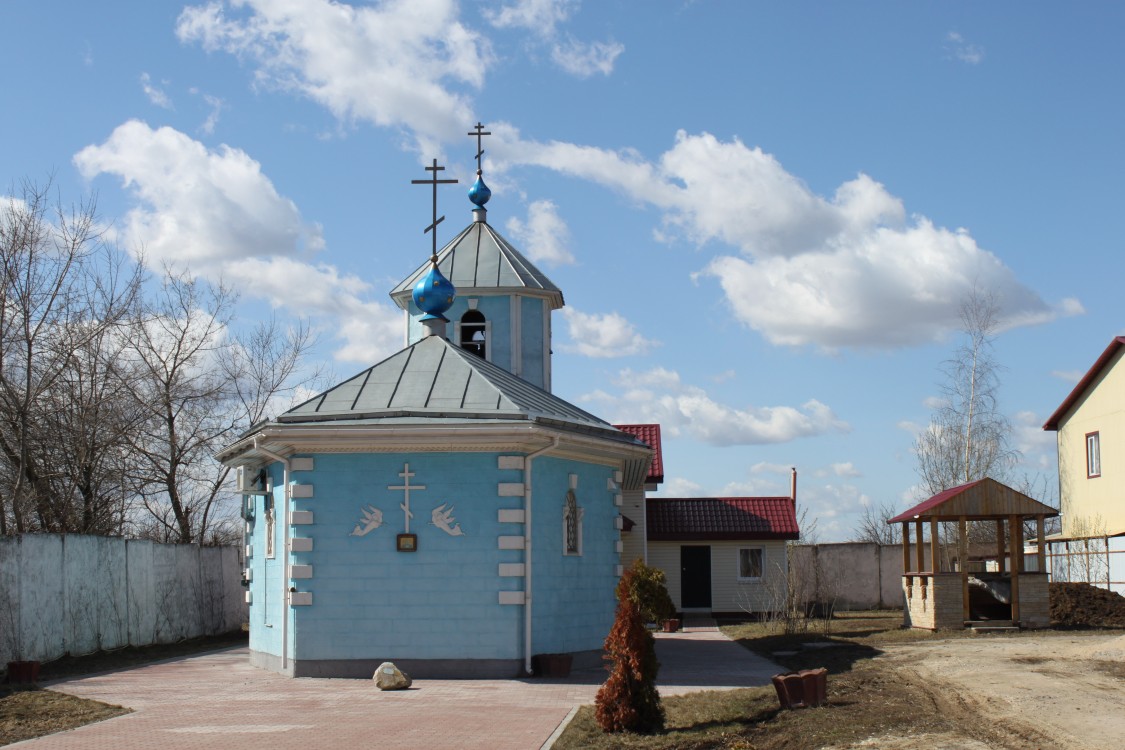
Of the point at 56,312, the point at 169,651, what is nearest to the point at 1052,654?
the point at 169,651

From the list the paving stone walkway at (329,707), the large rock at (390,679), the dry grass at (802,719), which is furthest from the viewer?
the large rock at (390,679)

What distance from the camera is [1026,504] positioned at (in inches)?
859

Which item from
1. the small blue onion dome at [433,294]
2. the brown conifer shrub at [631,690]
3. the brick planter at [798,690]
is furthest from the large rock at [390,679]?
the small blue onion dome at [433,294]

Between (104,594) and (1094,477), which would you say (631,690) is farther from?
(1094,477)

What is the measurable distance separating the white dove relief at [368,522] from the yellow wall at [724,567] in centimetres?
1670

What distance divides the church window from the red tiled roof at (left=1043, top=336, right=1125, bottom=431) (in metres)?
15.6

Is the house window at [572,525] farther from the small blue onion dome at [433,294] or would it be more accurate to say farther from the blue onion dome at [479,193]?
the blue onion dome at [479,193]

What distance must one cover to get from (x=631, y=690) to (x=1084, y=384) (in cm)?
2285

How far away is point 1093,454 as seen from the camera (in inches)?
1164

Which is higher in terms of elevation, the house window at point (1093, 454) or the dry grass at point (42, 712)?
the house window at point (1093, 454)

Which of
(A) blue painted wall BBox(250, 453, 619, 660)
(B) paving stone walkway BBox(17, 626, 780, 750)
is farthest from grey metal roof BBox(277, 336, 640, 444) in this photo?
(B) paving stone walkway BBox(17, 626, 780, 750)

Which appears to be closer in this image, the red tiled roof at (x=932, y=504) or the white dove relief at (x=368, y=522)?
the white dove relief at (x=368, y=522)

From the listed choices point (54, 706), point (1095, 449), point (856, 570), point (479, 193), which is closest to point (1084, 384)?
point (1095, 449)

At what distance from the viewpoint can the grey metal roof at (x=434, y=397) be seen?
1528 centimetres
